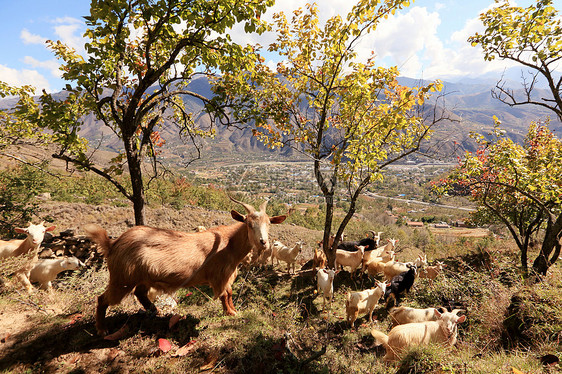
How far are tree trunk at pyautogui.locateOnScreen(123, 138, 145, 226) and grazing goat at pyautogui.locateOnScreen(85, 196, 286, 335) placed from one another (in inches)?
75.4

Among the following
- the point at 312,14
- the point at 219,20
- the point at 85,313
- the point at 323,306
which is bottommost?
the point at 323,306

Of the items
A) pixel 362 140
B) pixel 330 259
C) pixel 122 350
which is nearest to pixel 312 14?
pixel 362 140

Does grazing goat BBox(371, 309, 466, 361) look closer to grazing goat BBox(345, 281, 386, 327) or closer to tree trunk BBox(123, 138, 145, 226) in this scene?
grazing goat BBox(345, 281, 386, 327)

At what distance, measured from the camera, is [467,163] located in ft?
29.2

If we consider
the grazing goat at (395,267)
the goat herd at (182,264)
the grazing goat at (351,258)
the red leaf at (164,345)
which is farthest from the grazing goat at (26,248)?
the grazing goat at (395,267)

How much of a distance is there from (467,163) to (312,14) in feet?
25.5

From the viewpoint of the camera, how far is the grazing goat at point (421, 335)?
457 centimetres

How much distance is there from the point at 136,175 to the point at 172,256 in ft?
9.41

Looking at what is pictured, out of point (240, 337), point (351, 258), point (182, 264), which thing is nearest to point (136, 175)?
point (182, 264)

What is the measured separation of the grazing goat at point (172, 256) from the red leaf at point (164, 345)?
0.77m

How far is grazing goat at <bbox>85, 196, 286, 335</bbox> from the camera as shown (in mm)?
3816

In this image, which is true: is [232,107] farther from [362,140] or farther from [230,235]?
[362,140]

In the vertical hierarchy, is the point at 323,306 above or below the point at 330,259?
below

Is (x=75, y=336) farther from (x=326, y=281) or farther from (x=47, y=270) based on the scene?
(x=326, y=281)
